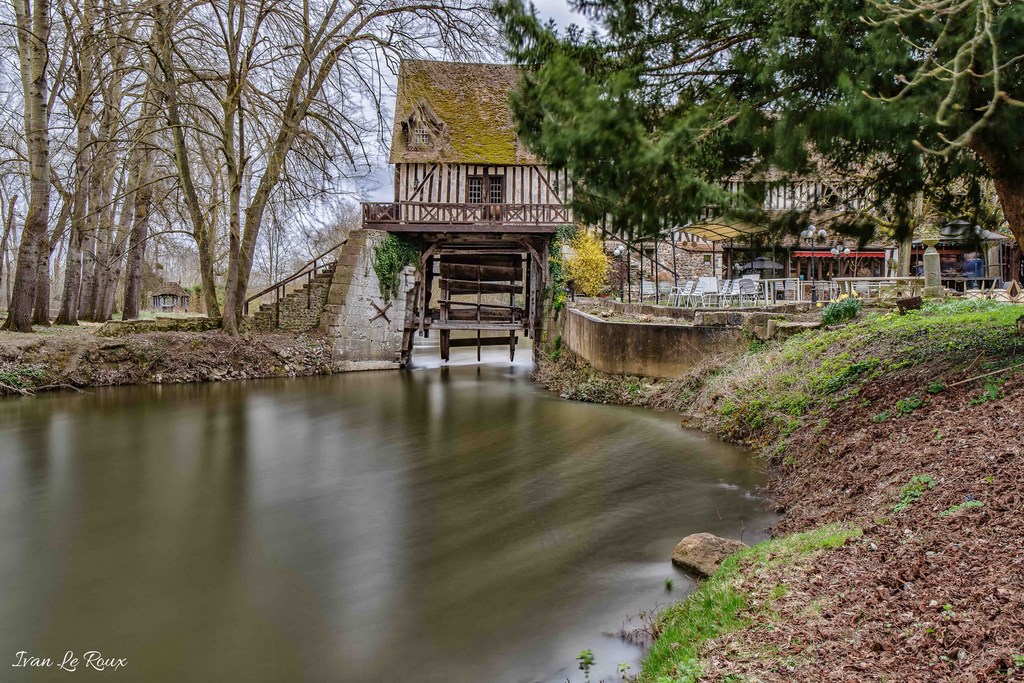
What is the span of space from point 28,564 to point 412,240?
49.1ft

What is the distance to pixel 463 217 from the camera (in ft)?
62.4

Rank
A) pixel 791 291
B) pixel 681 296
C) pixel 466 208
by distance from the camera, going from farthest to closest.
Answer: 1. pixel 791 291
2. pixel 466 208
3. pixel 681 296

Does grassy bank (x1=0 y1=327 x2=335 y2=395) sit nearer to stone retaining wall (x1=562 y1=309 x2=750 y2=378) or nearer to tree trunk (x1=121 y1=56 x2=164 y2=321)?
tree trunk (x1=121 y1=56 x2=164 y2=321)

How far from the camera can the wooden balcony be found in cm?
1823

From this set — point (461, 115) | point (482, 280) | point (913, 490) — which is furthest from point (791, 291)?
point (913, 490)

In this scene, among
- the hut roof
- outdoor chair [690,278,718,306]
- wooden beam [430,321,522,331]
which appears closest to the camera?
outdoor chair [690,278,718,306]

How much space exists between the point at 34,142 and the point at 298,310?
22.6ft

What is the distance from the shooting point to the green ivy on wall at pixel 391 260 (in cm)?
1841

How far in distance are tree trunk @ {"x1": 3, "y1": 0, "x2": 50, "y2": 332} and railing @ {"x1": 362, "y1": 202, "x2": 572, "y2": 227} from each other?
7326 millimetres

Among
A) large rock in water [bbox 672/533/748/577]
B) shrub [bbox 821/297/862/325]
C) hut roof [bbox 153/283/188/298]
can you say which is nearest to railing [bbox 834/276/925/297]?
shrub [bbox 821/297/862/325]

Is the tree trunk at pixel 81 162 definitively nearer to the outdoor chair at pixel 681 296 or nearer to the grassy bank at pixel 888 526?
the grassy bank at pixel 888 526

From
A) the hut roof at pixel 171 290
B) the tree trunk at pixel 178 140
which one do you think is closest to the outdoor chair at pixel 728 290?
the tree trunk at pixel 178 140

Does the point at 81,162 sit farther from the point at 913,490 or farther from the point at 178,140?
the point at 913,490

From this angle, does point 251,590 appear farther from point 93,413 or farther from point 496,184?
point 496,184
